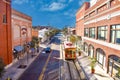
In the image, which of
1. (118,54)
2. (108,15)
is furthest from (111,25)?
(118,54)

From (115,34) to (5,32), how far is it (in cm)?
1888

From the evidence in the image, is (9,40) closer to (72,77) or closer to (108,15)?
(72,77)

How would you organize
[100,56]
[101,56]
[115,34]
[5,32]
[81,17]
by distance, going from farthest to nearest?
[81,17] < [100,56] < [101,56] < [5,32] < [115,34]

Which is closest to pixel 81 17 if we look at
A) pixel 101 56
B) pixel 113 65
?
pixel 101 56

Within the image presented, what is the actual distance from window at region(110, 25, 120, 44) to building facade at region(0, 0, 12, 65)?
1815 centimetres

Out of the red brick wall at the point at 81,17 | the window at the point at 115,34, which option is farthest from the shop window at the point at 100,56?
the red brick wall at the point at 81,17

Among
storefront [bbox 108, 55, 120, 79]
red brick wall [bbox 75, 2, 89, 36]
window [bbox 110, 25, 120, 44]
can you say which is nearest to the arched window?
storefront [bbox 108, 55, 120, 79]

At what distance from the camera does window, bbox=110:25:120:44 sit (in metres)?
22.8

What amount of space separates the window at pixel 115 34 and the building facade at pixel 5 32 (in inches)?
A: 715

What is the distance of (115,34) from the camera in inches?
942

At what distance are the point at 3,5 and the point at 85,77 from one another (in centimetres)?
1826

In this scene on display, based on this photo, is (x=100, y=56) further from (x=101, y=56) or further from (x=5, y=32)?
(x=5, y=32)

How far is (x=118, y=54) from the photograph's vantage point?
2198 cm

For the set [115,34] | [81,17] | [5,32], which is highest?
[81,17]
